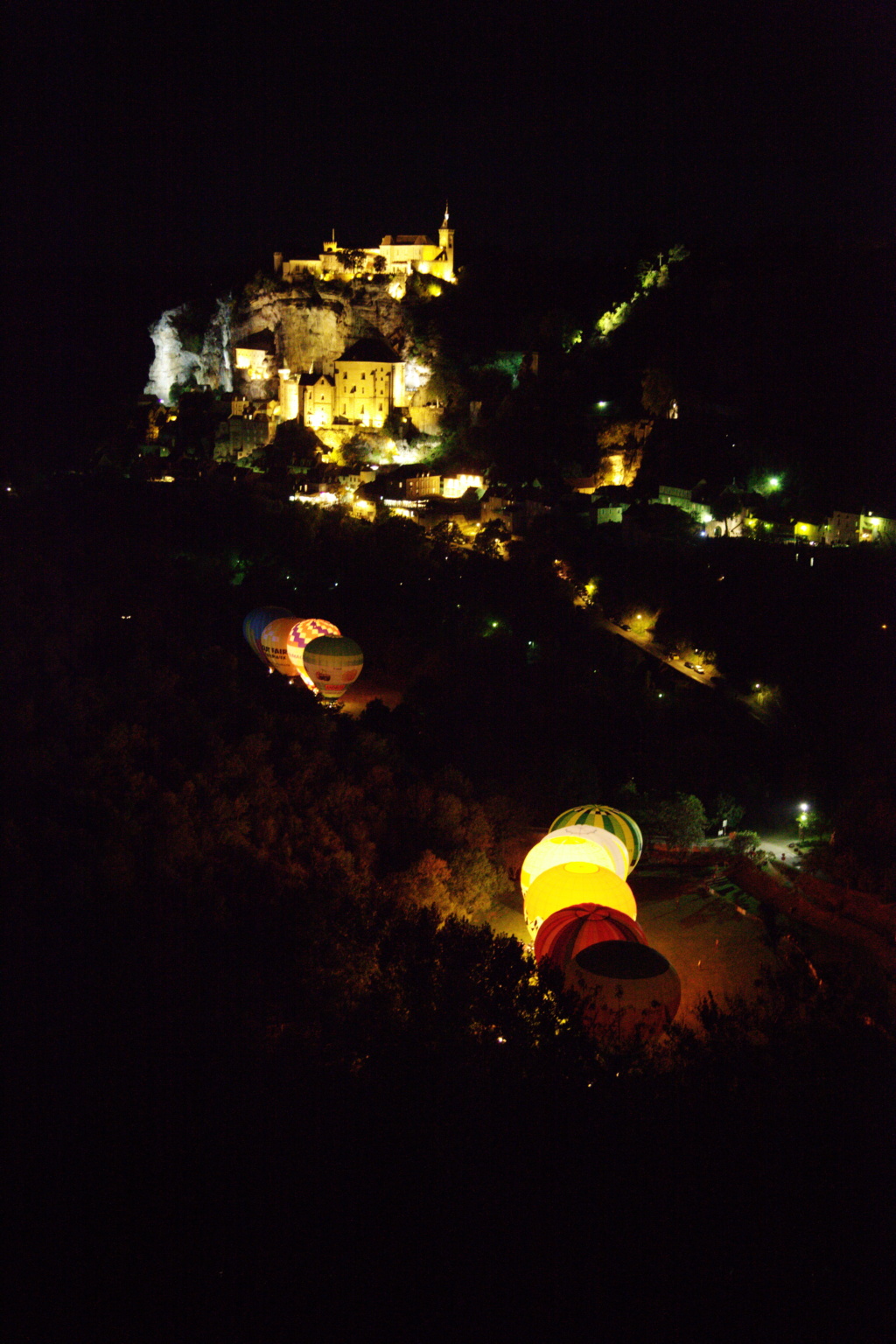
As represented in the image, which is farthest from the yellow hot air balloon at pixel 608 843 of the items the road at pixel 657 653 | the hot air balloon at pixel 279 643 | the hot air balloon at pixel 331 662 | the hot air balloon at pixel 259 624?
the road at pixel 657 653

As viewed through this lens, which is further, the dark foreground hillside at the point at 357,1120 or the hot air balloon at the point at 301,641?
the hot air balloon at the point at 301,641

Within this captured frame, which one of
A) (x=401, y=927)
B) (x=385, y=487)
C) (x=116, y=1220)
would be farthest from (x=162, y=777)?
(x=385, y=487)

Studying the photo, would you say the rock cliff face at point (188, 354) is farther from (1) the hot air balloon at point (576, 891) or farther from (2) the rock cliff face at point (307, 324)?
(1) the hot air balloon at point (576, 891)

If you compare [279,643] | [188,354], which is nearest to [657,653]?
[279,643]

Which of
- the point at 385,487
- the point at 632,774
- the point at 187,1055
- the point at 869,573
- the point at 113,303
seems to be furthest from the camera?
the point at 113,303

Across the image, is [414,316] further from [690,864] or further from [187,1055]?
[187,1055]

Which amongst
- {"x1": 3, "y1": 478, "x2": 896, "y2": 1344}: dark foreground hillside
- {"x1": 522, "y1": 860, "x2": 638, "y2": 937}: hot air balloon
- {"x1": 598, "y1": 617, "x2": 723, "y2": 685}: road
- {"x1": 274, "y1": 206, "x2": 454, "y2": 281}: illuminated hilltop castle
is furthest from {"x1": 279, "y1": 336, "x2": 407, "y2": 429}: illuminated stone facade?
{"x1": 522, "y1": 860, "x2": 638, "y2": 937}: hot air balloon

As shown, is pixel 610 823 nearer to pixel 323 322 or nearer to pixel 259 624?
pixel 259 624

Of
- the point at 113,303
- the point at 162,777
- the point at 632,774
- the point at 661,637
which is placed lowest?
the point at 162,777
